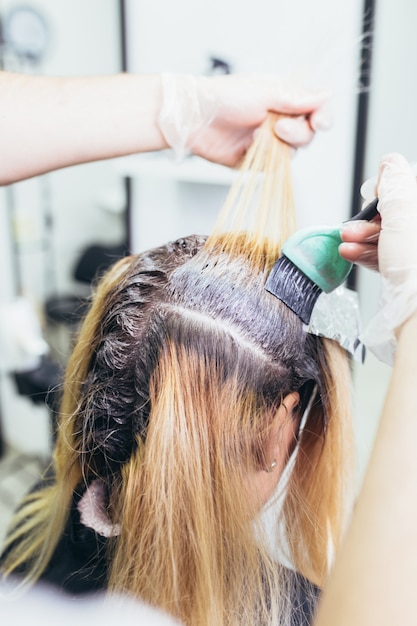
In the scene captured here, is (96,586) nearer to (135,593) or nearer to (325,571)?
(135,593)

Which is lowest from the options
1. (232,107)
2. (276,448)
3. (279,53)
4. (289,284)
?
(276,448)

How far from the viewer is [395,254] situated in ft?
1.70

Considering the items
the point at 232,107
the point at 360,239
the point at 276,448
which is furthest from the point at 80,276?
the point at 360,239

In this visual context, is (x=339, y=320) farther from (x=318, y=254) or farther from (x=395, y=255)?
(x=395, y=255)

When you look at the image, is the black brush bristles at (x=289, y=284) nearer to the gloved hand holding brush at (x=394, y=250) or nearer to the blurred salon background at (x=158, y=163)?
the gloved hand holding brush at (x=394, y=250)

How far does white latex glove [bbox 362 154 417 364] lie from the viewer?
50 centimetres

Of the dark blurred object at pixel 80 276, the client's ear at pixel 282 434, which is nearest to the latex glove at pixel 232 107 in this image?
the client's ear at pixel 282 434

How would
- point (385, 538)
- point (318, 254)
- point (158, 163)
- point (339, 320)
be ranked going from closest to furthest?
point (385, 538) < point (318, 254) < point (339, 320) < point (158, 163)

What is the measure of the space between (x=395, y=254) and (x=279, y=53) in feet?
2.80

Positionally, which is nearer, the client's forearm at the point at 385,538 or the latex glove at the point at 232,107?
the client's forearm at the point at 385,538

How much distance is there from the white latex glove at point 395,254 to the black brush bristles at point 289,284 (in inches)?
5.7

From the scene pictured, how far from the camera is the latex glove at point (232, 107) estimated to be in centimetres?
89

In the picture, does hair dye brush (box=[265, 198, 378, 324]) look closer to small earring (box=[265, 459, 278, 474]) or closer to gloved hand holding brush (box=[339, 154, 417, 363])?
gloved hand holding brush (box=[339, 154, 417, 363])

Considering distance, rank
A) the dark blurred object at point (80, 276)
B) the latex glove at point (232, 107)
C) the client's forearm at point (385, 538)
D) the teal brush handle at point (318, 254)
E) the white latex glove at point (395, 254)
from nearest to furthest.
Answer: the client's forearm at point (385, 538) < the white latex glove at point (395, 254) < the teal brush handle at point (318, 254) < the latex glove at point (232, 107) < the dark blurred object at point (80, 276)
